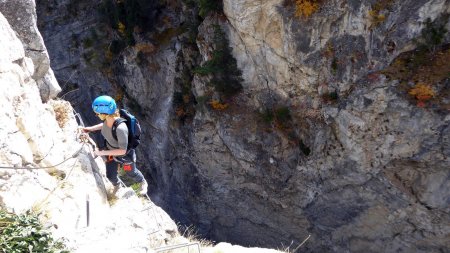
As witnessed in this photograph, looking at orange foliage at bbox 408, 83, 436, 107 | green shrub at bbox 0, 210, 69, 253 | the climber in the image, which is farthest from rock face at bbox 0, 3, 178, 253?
orange foliage at bbox 408, 83, 436, 107

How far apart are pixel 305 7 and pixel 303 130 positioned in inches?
158

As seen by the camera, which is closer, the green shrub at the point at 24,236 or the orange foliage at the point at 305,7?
the green shrub at the point at 24,236

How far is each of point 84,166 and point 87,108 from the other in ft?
49.9

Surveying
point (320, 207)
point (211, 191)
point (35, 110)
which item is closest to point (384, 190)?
point (320, 207)

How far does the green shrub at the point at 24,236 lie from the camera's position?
152 inches

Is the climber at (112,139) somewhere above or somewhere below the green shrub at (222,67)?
below

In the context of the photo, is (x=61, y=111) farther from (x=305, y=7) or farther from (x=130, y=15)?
(x=130, y=15)

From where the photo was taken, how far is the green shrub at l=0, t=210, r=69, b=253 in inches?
152

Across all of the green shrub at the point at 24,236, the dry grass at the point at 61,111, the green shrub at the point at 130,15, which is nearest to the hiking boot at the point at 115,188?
the dry grass at the point at 61,111

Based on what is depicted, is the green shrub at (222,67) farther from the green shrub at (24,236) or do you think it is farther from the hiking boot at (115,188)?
the green shrub at (24,236)

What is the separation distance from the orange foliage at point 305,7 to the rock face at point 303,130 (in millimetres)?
153

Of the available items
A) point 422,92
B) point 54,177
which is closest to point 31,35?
point 54,177

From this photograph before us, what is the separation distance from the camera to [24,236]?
4004 millimetres

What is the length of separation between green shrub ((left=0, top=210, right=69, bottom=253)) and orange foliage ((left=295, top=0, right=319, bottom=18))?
10.6 m
